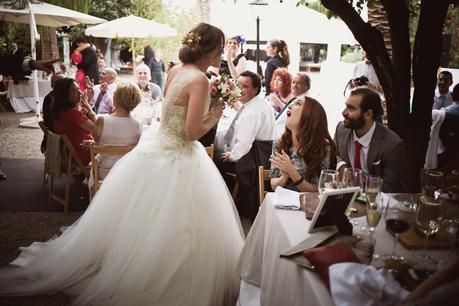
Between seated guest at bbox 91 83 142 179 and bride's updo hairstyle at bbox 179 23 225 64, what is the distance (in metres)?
1.16

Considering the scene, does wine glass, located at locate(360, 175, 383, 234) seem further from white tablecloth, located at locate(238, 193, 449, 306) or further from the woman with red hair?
the woman with red hair

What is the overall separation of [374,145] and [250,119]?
1.42 metres

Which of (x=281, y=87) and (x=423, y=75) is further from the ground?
(x=423, y=75)

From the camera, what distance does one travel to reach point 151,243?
277 cm

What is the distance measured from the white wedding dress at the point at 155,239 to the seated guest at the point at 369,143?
101 cm

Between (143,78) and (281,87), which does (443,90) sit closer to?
(281,87)

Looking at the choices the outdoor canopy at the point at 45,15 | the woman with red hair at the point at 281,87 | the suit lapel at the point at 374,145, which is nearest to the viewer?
the suit lapel at the point at 374,145

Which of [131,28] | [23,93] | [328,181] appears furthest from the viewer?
[23,93]

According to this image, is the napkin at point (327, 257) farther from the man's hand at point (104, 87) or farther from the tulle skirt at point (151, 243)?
the man's hand at point (104, 87)

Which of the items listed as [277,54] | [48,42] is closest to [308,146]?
[277,54]

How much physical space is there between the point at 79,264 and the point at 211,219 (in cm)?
103

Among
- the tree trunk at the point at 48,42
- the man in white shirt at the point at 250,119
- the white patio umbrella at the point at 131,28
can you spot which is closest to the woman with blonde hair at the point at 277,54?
the man in white shirt at the point at 250,119

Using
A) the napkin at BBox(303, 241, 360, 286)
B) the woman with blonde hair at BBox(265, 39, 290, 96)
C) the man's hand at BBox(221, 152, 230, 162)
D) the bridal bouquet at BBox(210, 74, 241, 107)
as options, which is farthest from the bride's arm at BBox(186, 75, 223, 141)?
the woman with blonde hair at BBox(265, 39, 290, 96)

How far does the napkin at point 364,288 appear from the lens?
1.29 meters
